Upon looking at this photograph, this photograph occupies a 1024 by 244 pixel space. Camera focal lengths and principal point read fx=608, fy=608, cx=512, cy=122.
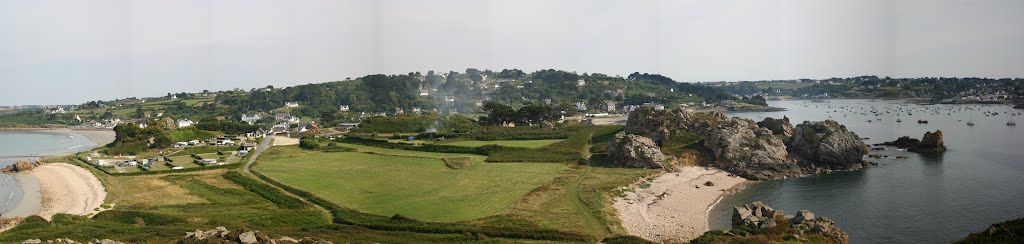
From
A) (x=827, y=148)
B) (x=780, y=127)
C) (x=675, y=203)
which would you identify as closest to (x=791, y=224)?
(x=675, y=203)

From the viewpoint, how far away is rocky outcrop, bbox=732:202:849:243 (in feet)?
52.7

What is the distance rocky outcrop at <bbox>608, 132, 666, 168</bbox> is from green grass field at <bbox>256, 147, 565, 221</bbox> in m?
3.28

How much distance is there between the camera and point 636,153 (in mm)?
30578

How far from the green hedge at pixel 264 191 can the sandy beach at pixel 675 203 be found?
1162 cm

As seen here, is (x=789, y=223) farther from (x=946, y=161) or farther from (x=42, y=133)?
(x=42, y=133)

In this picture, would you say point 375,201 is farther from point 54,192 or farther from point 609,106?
point 609,106

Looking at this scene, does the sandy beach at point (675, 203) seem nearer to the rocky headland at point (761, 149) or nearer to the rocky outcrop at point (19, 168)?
the rocky headland at point (761, 149)

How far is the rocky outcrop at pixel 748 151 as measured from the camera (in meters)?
29.5

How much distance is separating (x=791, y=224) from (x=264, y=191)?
61.8 feet

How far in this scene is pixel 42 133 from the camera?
7294 cm

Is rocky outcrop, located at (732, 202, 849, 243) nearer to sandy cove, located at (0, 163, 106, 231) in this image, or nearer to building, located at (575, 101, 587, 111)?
sandy cove, located at (0, 163, 106, 231)

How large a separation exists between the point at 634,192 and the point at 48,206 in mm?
23029

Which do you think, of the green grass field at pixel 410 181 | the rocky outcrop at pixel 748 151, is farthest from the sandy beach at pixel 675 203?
the green grass field at pixel 410 181

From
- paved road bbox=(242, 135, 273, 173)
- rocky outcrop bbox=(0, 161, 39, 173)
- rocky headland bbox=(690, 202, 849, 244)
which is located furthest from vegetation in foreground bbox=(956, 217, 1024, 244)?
rocky outcrop bbox=(0, 161, 39, 173)
